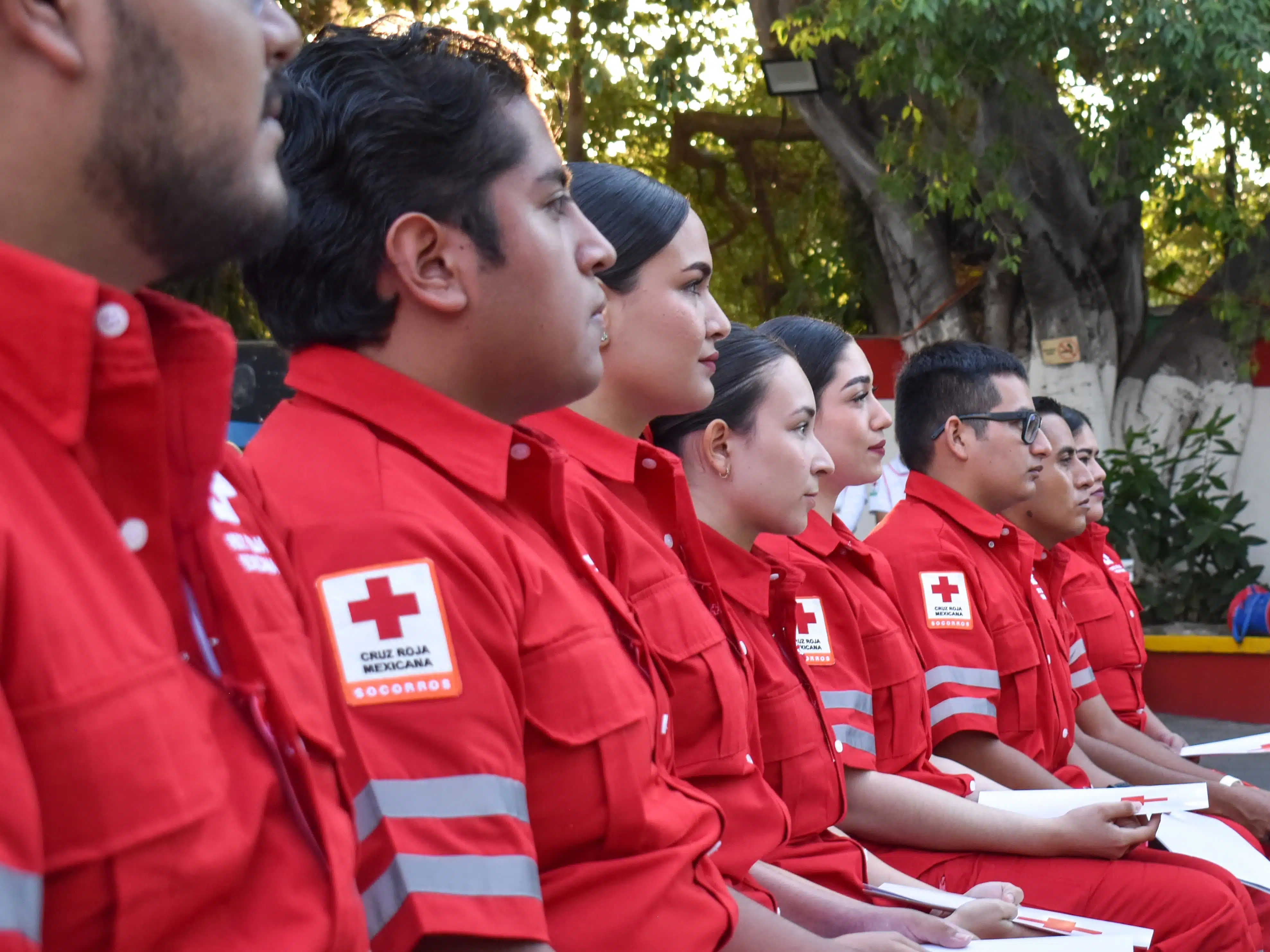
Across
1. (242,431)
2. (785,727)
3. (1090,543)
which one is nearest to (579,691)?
(785,727)

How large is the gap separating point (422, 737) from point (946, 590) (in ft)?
7.75

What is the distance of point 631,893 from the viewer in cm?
158

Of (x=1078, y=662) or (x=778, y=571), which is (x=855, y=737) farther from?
(x=1078, y=662)

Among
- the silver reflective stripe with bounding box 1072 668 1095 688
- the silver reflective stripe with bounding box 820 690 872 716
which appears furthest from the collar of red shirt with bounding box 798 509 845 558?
the silver reflective stripe with bounding box 1072 668 1095 688

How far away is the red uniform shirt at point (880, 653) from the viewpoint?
2973 mm

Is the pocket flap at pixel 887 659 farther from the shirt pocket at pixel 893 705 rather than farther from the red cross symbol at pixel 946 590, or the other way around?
the red cross symbol at pixel 946 590

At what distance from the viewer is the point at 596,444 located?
220 cm

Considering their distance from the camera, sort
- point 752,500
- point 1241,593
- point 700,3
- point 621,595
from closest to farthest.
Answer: point 621,595, point 752,500, point 700,3, point 1241,593

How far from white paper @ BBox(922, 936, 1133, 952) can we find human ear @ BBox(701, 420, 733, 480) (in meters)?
0.91

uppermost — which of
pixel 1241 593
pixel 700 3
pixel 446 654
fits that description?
pixel 700 3

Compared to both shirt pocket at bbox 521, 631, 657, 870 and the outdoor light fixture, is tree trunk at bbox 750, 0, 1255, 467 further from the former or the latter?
shirt pocket at bbox 521, 631, 657, 870

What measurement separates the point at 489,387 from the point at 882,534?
2.32 m

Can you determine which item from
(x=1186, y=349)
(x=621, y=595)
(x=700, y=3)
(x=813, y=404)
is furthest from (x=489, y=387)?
(x=1186, y=349)

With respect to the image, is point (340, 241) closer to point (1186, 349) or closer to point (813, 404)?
point (813, 404)
